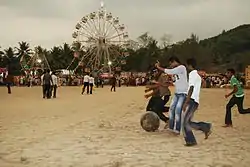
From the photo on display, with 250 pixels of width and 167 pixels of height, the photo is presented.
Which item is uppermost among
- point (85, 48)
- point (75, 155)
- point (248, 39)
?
point (248, 39)

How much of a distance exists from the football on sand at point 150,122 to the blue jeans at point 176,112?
0.50m

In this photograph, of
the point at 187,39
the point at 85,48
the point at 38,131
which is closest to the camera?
the point at 38,131

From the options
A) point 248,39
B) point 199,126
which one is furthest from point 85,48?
point 248,39

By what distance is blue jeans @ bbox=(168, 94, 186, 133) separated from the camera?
10.0 meters

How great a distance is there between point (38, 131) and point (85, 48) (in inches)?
2017

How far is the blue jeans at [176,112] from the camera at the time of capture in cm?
1000

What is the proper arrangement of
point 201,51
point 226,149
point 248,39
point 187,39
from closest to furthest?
point 226,149, point 201,51, point 187,39, point 248,39

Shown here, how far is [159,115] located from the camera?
11570 mm

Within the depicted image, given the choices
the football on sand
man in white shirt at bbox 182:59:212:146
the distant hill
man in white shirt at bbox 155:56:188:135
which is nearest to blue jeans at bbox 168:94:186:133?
man in white shirt at bbox 155:56:188:135

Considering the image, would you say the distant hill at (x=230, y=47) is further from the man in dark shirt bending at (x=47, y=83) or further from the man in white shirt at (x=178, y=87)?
the man in white shirt at (x=178, y=87)

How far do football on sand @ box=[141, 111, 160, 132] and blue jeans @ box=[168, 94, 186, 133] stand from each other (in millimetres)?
497

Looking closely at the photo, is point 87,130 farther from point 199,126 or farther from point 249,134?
point 249,134

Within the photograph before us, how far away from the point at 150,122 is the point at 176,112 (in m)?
1.00

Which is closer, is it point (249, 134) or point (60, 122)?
point (249, 134)
